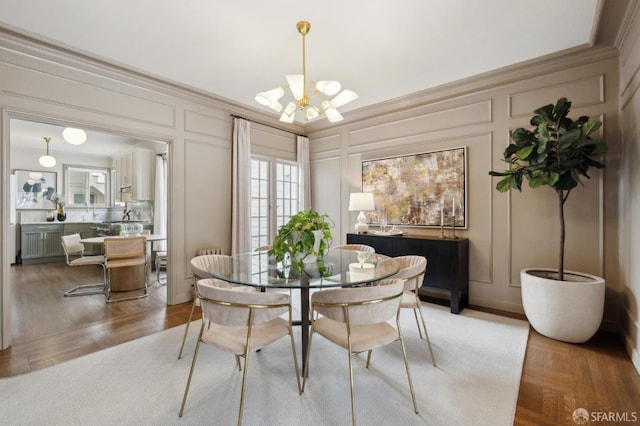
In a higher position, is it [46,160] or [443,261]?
[46,160]

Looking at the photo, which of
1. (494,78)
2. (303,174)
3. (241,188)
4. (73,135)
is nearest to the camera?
(494,78)

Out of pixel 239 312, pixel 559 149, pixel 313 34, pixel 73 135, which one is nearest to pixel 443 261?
pixel 559 149

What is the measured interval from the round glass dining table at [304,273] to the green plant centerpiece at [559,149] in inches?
66.8

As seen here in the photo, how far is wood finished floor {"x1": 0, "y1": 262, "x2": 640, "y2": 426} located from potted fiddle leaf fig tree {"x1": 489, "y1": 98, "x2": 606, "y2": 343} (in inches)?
7.9

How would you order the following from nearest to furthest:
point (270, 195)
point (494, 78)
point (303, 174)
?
point (494, 78), point (270, 195), point (303, 174)

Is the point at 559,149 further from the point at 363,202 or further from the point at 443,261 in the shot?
the point at 363,202

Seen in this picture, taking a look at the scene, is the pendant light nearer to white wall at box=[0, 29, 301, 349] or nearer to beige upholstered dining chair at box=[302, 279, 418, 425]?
white wall at box=[0, 29, 301, 349]

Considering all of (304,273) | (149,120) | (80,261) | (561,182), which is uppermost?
(149,120)

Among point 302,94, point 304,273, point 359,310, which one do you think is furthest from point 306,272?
point 302,94

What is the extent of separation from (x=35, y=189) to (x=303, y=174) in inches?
262

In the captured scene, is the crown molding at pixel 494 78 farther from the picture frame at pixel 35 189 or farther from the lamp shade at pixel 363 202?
the picture frame at pixel 35 189

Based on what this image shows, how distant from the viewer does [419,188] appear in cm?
408

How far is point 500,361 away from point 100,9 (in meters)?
4.28

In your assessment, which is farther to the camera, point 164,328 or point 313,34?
point 164,328
